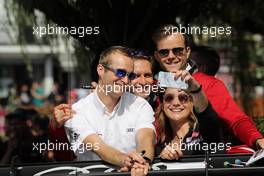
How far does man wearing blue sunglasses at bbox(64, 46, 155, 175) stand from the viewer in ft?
14.3

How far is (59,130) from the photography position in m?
4.44

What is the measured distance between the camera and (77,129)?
4.39m

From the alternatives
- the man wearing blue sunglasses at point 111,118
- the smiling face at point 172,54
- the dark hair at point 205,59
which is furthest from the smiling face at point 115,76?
the dark hair at point 205,59

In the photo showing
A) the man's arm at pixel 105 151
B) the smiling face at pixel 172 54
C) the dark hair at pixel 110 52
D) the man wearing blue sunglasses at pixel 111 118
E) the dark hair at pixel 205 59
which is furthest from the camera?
the dark hair at pixel 205 59

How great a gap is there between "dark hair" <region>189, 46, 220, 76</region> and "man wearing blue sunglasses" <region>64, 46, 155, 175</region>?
0.54m

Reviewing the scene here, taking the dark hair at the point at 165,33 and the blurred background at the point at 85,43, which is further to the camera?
the blurred background at the point at 85,43

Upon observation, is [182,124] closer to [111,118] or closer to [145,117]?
[145,117]

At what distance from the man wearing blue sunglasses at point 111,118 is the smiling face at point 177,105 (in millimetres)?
129

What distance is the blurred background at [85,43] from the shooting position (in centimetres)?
481

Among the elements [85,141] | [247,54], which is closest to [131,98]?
[85,141]

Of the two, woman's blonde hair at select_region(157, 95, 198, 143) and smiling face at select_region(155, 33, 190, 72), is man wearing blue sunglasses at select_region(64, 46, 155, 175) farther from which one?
smiling face at select_region(155, 33, 190, 72)

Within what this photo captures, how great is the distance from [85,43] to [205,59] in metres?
0.83

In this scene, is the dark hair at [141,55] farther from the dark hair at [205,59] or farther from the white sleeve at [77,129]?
the white sleeve at [77,129]

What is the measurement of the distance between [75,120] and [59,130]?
126 millimetres
